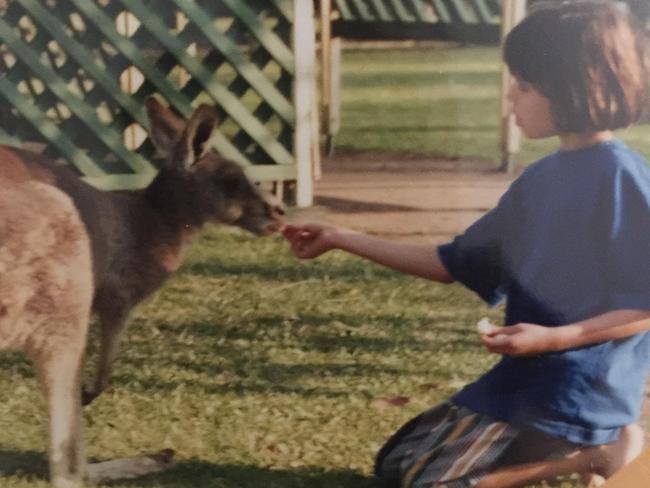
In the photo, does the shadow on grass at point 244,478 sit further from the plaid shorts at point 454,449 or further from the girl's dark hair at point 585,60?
the girl's dark hair at point 585,60

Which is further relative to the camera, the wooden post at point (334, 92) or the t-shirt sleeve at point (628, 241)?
the wooden post at point (334, 92)

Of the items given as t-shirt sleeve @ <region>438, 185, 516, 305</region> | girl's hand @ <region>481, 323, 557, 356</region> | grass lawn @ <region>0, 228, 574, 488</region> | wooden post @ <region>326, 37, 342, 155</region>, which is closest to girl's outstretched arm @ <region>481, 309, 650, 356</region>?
girl's hand @ <region>481, 323, 557, 356</region>

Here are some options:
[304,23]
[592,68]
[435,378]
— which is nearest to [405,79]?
[304,23]

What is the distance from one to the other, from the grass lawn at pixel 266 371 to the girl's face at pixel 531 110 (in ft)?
1.00

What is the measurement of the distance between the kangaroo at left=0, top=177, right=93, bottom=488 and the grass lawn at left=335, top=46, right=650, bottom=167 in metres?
0.34

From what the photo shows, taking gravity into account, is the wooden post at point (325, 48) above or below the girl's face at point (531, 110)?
above

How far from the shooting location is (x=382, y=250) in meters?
1.47

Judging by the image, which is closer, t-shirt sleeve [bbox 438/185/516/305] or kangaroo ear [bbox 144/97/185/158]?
t-shirt sleeve [bbox 438/185/516/305]

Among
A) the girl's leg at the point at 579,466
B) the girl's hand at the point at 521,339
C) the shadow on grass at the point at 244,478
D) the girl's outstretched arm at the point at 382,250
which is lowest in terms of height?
the shadow on grass at the point at 244,478

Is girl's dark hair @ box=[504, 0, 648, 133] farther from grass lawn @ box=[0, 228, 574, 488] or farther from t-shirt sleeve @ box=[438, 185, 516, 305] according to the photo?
grass lawn @ box=[0, 228, 574, 488]

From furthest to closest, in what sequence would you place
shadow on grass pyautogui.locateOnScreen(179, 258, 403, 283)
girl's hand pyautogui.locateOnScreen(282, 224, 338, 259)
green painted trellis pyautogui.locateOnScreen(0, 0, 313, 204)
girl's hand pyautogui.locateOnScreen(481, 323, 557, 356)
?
shadow on grass pyautogui.locateOnScreen(179, 258, 403, 283) → girl's hand pyautogui.locateOnScreen(282, 224, 338, 259) → green painted trellis pyautogui.locateOnScreen(0, 0, 313, 204) → girl's hand pyautogui.locateOnScreen(481, 323, 557, 356)

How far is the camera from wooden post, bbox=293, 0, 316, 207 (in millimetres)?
1464

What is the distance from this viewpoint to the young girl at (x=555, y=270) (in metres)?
1.28

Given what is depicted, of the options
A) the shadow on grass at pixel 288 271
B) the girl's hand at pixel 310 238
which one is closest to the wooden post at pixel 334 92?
the girl's hand at pixel 310 238
